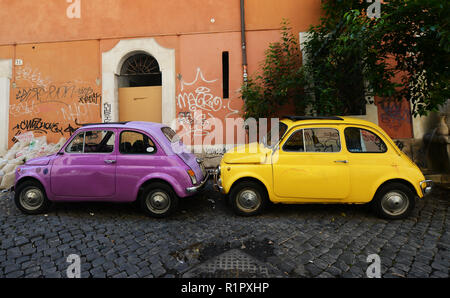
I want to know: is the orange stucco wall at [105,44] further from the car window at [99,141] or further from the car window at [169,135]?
the car window at [99,141]

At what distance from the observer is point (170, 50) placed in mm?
7598

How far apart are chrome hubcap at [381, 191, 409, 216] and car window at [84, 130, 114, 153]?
4843 mm

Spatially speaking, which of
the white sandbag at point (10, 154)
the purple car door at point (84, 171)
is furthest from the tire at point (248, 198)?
the white sandbag at point (10, 154)

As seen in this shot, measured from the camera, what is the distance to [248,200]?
396cm

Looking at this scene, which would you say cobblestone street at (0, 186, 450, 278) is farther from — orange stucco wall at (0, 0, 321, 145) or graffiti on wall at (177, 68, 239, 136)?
orange stucco wall at (0, 0, 321, 145)

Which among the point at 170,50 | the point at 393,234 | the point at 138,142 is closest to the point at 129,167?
the point at 138,142

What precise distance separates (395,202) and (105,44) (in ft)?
30.3

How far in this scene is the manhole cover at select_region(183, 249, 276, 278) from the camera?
2.41 metres

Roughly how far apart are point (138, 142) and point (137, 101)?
4.47 meters

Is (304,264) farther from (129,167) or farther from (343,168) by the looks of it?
(129,167)

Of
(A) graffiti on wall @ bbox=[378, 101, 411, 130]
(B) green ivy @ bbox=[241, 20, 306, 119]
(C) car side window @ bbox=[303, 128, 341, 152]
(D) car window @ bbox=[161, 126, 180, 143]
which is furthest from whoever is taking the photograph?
(A) graffiti on wall @ bbox=[378, 101, 411, 130]

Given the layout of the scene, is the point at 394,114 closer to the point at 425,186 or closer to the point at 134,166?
the point at 425,186

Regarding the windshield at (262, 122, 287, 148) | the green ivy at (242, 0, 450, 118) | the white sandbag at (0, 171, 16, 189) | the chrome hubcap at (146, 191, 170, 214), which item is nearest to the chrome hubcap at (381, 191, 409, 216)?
the windshield at (262, 122, 287, 148)

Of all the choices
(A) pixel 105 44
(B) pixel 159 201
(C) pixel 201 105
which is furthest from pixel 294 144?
(A) pixel 105 44
